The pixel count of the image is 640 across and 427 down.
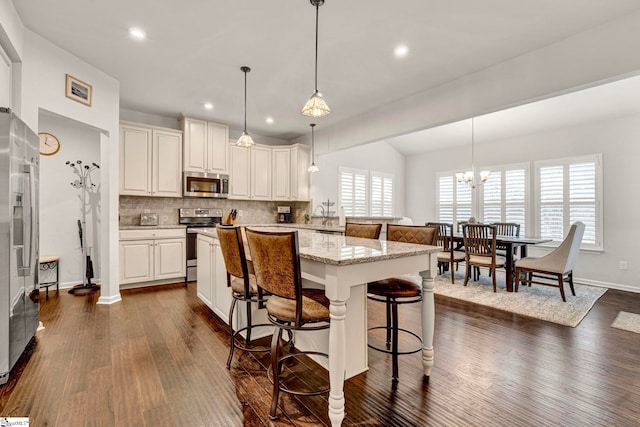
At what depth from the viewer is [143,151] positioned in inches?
179

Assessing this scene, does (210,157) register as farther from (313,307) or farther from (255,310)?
(313,307)

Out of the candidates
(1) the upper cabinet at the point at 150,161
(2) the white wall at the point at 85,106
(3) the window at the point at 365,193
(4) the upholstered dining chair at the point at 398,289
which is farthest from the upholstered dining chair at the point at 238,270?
(3) the window at the point at 365,193

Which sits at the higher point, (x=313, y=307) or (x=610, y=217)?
(x=610, y=217)

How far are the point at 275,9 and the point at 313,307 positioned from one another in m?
2.30

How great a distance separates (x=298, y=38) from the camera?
9.11ft

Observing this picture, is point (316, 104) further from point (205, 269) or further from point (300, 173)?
point (300, 173)

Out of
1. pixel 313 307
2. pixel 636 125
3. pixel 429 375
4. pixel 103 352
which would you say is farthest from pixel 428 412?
pixel 636 125

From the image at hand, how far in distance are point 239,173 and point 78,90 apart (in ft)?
8.77

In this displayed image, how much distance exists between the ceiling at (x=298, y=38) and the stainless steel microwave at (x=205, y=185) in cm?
137

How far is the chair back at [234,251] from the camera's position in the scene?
2.05 meters

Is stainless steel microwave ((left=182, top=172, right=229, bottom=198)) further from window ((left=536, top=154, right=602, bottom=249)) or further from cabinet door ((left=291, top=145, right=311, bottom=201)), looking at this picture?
window ((left=536, top=154, right=602, bottom=249))

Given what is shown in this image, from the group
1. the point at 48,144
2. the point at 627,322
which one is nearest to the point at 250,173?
the point at 48,144

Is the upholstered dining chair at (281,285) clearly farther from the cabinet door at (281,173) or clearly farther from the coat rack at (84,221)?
the cabinet door at (281,173)

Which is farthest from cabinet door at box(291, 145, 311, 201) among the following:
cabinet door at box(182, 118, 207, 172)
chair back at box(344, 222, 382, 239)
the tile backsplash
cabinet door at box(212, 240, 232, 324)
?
cabinet door at box(212, 240, 232, 324)
